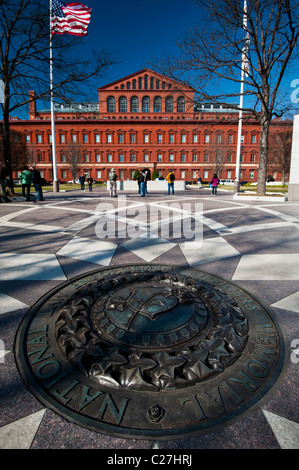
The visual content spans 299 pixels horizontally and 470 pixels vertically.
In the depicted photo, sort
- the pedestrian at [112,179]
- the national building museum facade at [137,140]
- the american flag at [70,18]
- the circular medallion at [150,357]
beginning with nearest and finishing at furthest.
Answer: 1. the circular medallion at [150,357]
2. the american flag at [70,18]
3. the pedestrian at [112,179]
4. the national building museum facade at [137,140]

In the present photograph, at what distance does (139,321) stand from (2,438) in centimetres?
110

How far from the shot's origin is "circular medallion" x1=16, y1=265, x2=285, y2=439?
143cm

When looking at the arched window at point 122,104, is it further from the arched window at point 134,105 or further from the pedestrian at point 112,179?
the pedestrian at point 112,179

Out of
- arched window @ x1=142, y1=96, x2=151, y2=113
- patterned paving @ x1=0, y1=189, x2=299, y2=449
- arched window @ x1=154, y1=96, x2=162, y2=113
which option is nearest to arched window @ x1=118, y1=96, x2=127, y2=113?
arched window @ x1=142, y1=96, x2=151, y2=113

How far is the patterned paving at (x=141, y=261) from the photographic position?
1.31m

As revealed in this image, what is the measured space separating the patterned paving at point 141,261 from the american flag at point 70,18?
11921 mm

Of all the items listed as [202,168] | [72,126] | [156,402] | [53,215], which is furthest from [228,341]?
[72,126]

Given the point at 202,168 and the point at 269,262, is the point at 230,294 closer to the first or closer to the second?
the point at 269,262

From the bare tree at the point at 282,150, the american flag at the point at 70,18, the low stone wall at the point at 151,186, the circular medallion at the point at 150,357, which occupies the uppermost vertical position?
the american flag at the point at 70,18

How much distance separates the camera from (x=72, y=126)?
57.2m

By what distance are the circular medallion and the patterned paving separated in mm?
75

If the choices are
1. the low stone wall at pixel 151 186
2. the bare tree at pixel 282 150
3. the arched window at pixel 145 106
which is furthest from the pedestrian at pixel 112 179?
the arched window at pixel 145 106

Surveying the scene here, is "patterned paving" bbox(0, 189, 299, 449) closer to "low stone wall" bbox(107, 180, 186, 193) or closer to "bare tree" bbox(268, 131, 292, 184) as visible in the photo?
"low stone wall" bbox(107, 180, 186, 193)
